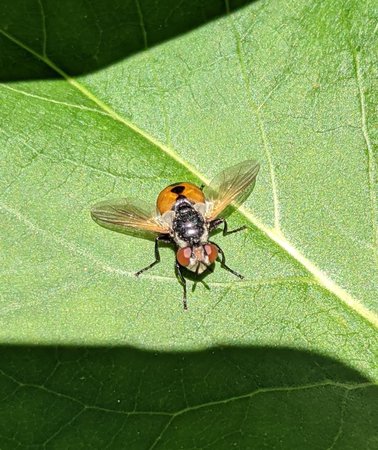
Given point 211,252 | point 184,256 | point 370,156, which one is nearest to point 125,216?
point 184,256

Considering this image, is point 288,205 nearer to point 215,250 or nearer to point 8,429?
point 215,250

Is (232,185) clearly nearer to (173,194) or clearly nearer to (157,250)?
(173,194)

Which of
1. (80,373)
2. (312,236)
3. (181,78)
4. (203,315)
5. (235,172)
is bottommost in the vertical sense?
(80,373)

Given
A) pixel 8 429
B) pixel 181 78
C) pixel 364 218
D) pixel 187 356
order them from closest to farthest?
pixel 8 429, pixel 187 356, pixel 364 218, pixel 181 78

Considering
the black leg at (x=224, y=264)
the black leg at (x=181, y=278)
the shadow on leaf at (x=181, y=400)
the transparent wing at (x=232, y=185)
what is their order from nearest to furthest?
the shadow on leaf at (x=181, y=400)
the black leg at (x=181, y=278)
the black leg at (x=224, y=264)
the transparent wing at (x=232, y=185)

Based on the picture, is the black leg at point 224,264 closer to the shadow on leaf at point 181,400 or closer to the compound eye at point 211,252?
the compound eye at point 211,252

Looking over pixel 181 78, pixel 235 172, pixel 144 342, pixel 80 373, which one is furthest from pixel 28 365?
pixel 181 78

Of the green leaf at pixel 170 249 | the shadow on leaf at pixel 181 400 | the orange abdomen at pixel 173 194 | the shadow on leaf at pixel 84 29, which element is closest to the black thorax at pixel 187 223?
the orange abdomen at pixel 173 194
